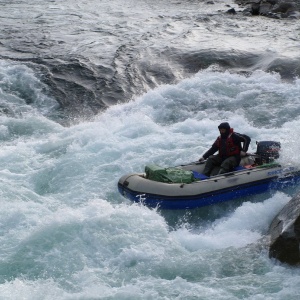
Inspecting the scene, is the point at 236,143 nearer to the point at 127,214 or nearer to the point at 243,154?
the point at 243,154

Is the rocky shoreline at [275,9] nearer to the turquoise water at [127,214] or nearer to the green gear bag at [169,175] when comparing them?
the turquoise water at [127,214]

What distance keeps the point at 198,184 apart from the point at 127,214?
126 centimetres

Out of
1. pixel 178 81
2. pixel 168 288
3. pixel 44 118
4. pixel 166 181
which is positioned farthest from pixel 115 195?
pixel 178 81

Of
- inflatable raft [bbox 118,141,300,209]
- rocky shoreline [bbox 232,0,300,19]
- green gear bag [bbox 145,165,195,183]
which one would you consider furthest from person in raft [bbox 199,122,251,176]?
rocky shoreline [bbox 232,0,300,19]

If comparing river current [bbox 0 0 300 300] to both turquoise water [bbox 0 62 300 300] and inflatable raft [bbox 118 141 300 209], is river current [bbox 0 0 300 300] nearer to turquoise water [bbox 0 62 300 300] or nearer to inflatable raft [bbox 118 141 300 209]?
turquoise water [bbox 0 62 300 300]

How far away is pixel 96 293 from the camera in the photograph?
775cm

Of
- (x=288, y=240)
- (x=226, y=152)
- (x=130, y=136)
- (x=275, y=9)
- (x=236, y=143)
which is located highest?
(x=275, y=9)

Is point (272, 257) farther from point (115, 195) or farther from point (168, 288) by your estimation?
point (115, 195)

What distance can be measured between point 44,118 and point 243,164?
5.77 meters

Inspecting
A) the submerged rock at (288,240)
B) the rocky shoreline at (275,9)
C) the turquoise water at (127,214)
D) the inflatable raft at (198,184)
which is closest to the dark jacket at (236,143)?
the inflatable raft at (198,184)

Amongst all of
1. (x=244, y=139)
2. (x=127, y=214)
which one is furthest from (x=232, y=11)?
(x=127, y=214)

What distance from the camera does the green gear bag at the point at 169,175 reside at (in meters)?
9.85

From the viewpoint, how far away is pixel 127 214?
9.46m

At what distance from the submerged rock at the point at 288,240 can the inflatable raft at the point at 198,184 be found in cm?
142
